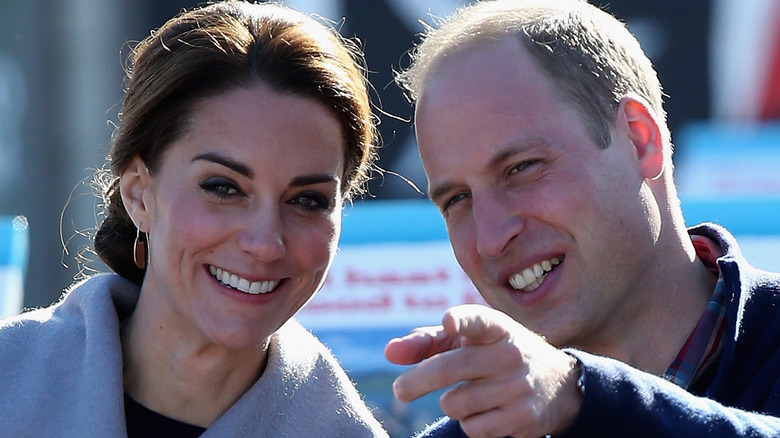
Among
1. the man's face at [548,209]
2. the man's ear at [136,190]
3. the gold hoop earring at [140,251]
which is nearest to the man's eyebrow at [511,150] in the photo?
the man's face at [548,209]

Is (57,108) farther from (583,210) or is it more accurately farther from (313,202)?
(583,210)

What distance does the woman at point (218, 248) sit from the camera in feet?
7.27

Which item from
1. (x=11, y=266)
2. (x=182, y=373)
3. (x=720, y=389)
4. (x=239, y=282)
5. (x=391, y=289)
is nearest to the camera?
(x=720, y=389)

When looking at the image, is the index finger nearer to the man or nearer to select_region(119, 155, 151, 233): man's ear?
the man

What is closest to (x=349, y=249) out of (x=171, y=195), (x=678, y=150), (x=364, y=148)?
(x=364, y=148)

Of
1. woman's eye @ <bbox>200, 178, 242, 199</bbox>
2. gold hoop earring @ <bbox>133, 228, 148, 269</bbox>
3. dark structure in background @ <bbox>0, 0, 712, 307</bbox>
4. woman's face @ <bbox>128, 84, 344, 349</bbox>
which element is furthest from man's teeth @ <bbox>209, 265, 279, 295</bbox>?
dark structure in background @ <bbox>0, 0, 712, 307</bbox>

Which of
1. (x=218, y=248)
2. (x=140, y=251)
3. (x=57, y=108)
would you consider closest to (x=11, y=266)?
(x=140, y=251)

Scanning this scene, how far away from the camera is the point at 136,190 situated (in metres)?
2.37

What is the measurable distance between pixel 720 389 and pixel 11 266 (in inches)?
85.6

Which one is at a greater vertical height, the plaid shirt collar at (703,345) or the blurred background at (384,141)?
the plaid shirt collar at (703,345)

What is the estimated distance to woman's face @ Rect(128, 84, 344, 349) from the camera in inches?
86.7

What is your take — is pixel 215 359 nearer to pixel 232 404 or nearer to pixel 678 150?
pixel 232 404

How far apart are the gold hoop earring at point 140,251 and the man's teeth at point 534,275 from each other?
0.91m

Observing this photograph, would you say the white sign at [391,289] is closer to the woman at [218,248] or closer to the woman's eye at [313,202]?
the woman at [218,248]
